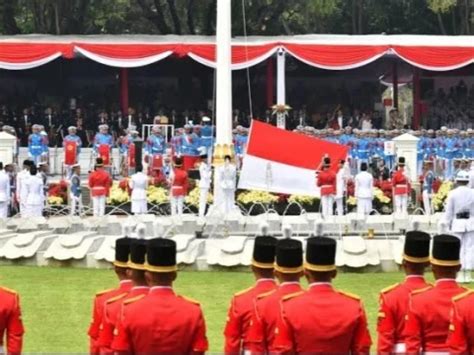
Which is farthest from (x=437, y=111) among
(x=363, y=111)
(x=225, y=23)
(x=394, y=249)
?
(x=394, y=249)

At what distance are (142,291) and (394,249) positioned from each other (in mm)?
11911

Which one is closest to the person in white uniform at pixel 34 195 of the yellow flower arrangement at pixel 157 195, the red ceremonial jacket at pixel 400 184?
the yellow flower arrangement at pixel 157 195

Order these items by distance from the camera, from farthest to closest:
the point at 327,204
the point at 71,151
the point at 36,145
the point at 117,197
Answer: the point at 36,145 → the point at 71,151 → the point at 117,197 → the point at 327,204

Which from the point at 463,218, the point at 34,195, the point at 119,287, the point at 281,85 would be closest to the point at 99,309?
the point at 119,287

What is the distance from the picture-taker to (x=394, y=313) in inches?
304

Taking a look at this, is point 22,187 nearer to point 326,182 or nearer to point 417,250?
point 326,182

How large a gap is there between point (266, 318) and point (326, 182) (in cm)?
1925

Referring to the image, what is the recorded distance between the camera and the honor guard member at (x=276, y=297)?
7.31m

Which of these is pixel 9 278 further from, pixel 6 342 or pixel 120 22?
pixel 120 22

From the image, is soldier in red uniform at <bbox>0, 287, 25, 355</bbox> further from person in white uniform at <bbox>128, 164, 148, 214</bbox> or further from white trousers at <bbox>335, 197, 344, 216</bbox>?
white trousers at <bbox>335, 197, 344, 216</bbox>

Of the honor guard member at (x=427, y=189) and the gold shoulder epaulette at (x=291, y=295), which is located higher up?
the gold shoulder epaulette at (x=291, y=295)

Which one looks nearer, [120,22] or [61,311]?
[61,311]

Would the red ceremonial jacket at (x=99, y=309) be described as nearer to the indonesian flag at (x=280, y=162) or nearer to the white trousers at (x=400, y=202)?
the indonesian flag at (x=280, y=162)

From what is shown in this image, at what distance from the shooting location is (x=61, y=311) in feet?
49.3
